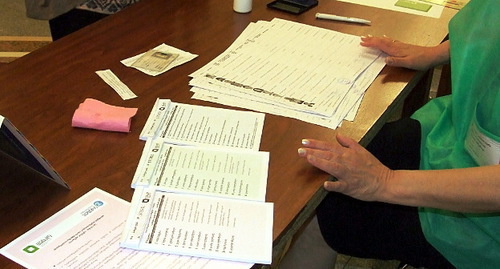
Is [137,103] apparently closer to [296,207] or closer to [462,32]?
[296,207]

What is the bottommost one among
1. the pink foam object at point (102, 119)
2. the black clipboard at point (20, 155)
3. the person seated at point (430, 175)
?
the person seated at point (430, 175)

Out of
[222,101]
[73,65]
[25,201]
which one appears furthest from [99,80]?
[25,201]

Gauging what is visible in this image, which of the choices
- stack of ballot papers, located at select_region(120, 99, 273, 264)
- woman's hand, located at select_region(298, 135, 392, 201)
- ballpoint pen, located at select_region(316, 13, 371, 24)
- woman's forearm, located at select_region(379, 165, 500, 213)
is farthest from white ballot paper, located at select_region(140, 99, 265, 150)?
ballpoint pen, located at select_region(316, 13, 371, 24)

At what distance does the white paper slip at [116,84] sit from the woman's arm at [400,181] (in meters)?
0.37

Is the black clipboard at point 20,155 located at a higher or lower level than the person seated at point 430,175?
higher

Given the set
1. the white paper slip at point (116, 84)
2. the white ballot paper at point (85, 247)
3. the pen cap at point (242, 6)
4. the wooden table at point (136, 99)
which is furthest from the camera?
the pen cap at point (242, 6)

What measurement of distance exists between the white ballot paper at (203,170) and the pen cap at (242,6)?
629 mm

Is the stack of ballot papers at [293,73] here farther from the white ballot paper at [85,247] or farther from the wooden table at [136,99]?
the white ballot paper at [85,247]

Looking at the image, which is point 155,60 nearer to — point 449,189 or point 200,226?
point 200,226

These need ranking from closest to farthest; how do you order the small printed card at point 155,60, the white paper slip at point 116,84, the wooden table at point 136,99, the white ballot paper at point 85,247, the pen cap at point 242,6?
the white ballot paper at point 85,247 < the wooden table at point 136,99 < the white paper slip at point 116,84 < the small printed card at point 155,60 < the pen cap at point 242,6

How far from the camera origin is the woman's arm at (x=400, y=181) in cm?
93

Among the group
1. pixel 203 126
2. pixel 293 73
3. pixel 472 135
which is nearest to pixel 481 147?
pixel 472 135

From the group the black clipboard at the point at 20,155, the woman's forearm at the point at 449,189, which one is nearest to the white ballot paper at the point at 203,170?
the black clipboard at the point at 20,155

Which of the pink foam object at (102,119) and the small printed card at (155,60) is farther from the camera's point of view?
the small printed card at (155,60)
